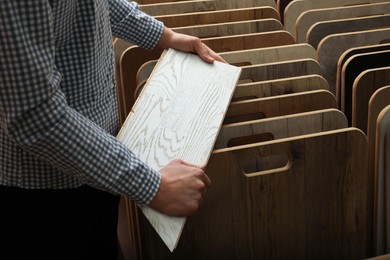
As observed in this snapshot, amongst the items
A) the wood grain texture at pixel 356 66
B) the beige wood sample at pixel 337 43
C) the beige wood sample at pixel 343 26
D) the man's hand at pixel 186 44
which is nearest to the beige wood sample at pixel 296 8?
the beige wood sample at pixel 343 26

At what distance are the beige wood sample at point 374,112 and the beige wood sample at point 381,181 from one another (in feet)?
A: 0.15

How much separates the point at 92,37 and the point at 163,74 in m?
0.33

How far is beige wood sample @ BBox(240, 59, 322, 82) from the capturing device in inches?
55.9

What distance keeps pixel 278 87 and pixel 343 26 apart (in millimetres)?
434

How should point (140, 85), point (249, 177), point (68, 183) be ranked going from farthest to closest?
point (140, 85) < point (249, 177) < point (68, 183)

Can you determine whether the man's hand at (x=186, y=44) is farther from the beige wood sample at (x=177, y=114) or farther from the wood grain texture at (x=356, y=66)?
the wood grain texture at (x=356, y=66)

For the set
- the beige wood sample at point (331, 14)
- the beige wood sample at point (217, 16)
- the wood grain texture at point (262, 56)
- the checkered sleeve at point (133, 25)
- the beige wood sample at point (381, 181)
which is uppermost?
the checkered sleeve at point (133, 25)

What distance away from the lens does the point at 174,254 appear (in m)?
1.19

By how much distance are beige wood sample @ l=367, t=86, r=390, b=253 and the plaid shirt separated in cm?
55

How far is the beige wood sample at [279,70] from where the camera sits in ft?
4.66

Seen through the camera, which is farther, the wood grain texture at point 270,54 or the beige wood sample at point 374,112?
the wood grain texture at point 270,54

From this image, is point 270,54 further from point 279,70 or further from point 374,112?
point 374,112

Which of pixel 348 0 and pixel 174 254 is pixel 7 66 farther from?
pixel 348 0

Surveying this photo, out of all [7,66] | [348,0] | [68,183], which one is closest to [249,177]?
[68,183]
